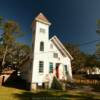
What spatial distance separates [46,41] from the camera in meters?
25.7

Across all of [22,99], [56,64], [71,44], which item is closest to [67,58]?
[56,64]

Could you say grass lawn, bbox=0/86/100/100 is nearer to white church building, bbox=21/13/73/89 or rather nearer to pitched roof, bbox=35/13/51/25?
white church building, bbox=21/13/73/89

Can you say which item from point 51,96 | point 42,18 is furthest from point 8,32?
point 51,96

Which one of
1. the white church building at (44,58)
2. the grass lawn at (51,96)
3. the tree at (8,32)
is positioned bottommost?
the grass lawn at (51,96)

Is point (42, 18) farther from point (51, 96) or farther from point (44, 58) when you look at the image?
point (51, 96)

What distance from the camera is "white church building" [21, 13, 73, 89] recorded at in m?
23.6

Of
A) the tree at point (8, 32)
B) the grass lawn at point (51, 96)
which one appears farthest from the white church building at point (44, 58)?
the tree at point (8, 32)

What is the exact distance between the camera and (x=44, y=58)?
24781 mm

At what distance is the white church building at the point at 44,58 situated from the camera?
2359 cm

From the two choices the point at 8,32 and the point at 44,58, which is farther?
the point at 8,32

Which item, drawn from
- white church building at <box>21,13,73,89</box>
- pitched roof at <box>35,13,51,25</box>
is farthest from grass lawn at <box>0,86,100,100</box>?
pitched roof at <box>35,13,51,25</box>

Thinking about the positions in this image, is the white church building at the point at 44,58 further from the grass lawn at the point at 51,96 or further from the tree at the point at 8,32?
the tree at the point at 8,32

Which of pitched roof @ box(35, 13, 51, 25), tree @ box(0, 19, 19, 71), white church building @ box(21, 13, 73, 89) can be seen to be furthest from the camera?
tree @ box(0, 19, 19, 71)

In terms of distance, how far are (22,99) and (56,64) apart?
477 inches
